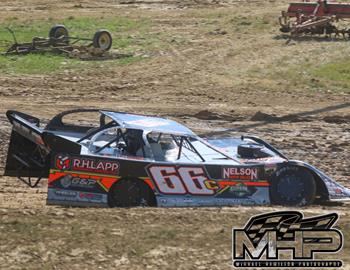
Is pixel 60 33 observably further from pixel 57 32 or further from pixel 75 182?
pixel 75 182

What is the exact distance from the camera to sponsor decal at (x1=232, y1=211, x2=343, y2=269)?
8.93 metres

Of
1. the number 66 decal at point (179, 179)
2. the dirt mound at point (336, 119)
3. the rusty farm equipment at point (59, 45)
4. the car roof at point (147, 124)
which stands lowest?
the number 66 decal at point (179, 179)

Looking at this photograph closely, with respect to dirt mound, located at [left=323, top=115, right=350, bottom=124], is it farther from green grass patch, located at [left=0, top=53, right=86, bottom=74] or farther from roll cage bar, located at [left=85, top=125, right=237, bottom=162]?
green grass patch, located at [left=0, top=53, right=86, bottom=74]

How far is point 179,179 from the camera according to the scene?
11805mm

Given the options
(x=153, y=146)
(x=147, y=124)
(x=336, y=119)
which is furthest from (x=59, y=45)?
(x=153, y=146)

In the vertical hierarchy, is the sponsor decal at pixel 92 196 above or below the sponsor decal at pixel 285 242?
above

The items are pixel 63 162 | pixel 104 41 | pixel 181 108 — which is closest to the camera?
pixel 63 162

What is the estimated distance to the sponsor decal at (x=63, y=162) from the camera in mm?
11531

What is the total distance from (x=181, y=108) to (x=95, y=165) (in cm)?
933

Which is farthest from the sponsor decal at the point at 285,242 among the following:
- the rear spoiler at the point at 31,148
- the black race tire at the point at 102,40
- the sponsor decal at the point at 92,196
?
the black race tire at the point at 102,40

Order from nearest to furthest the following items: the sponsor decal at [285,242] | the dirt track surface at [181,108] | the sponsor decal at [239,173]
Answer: the sponsor decal at [285,242], the dirt track surface at [181,108], the sponsor decal at [239,173]

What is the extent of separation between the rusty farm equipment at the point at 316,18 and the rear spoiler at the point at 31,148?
19771 millimetres

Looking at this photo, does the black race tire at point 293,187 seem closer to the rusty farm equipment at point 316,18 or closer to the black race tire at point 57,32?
the black race tire at point 57,32

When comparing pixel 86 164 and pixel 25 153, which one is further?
pixel 25 153
